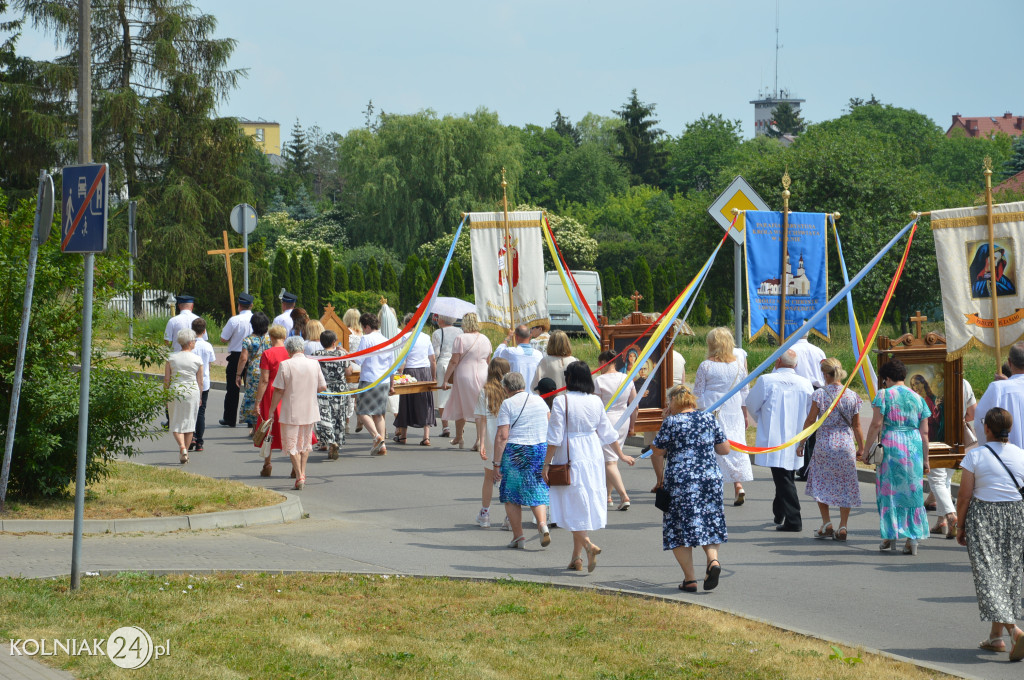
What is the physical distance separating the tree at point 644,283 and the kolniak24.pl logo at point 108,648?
4673 centimetres

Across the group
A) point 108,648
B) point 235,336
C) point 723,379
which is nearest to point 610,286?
point 235,336

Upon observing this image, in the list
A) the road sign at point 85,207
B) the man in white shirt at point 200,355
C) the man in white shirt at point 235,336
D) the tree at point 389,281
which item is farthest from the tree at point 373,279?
the road sign at point 85,207

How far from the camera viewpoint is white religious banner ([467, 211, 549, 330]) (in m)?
15.1

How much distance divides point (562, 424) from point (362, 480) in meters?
5.17

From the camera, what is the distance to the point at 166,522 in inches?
408

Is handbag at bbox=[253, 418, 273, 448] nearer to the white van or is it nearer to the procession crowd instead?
the procession crowd

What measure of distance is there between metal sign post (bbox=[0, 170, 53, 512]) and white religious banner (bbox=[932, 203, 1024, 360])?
24.5ft

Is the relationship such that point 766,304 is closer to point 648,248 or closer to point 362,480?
point 362,480

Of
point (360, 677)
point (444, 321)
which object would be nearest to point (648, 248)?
point (444, 321)

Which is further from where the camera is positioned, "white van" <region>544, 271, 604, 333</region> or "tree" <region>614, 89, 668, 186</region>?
"tree" <region>614, 89, 668, 186</region>

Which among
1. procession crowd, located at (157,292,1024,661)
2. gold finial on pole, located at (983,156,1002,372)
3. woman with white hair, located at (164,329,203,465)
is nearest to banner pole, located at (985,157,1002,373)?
gold finial on pole, located at (983,156,1002,372)

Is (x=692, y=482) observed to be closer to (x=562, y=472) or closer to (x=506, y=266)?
(x=562, y=472)

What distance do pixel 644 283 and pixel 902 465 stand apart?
4566 centimetres

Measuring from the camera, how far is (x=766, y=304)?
1470 cm
